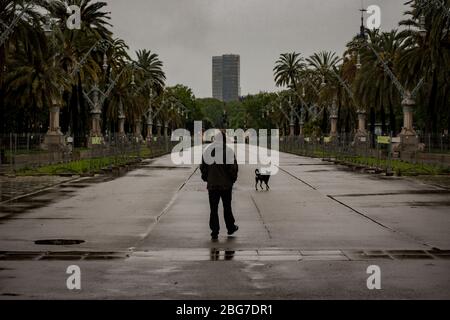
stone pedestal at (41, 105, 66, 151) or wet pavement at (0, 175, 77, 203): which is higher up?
stone pedestal at (41, 105, 66, 151)

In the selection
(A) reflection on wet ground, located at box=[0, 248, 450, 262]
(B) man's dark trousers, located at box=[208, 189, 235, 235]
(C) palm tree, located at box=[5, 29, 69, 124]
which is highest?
(C) palm tree, located at box=[5, 29, 69, 124]

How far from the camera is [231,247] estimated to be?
46.5ft

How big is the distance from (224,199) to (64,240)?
9.97ft

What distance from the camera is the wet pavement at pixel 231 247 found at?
33.1ft

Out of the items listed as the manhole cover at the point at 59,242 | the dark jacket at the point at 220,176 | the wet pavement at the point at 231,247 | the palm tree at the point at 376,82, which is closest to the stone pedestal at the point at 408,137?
the palm tree at the point at 376,82

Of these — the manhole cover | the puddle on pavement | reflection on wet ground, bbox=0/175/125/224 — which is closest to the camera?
the manhole cover

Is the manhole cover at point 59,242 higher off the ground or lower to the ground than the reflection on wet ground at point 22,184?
higher

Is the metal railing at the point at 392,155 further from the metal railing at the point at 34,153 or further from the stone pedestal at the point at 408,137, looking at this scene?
the metal railing at the point at 34,153

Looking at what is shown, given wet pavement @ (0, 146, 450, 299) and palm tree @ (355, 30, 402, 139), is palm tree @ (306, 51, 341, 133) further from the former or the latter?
wet pavement @ (0, 146, 450, 299)

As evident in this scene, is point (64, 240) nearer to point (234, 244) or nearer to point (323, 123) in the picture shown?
point (234, 244)

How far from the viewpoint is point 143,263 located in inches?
482

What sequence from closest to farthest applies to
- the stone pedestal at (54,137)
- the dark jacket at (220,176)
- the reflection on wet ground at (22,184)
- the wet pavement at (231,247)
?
1. the wet pavement at (231,247)
2. the dark jacket at (220,176)
3. the reflection on wet ground at (22,184)
4. the stone pedestal at (54,137)

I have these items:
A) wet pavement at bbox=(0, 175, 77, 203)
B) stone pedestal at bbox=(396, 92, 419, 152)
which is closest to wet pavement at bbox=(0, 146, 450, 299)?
wet pavement at bbox=(0, 175, 77, 203)

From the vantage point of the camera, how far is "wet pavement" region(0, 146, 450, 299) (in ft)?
33.1
